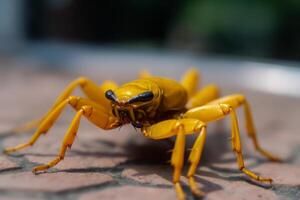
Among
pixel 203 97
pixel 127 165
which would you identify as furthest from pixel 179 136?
pixel 203 97

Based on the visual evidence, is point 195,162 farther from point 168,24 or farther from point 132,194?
point 168,24

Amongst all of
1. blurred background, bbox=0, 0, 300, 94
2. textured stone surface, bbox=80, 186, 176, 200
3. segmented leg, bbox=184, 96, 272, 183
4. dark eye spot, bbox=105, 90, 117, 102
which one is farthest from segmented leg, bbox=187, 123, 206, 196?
blurred background, bbox=0, 0, 300, 94

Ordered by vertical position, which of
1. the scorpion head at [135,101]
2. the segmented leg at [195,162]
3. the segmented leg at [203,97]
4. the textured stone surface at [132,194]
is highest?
the scorpion head at [135,101]

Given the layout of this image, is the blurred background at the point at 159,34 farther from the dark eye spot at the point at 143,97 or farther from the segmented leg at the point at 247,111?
the dark eye spot at the point at 143,97

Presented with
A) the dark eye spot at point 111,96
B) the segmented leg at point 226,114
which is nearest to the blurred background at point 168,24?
the segmented leg at point 226,114

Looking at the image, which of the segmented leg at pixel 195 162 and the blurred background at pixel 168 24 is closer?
the segmented leg at pixel 195 162

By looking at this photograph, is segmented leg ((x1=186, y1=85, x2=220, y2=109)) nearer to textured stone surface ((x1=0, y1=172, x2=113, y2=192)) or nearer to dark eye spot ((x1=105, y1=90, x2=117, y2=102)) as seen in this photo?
dark eye spot ((x1=105, y1=90, x2=117, y2=102))
